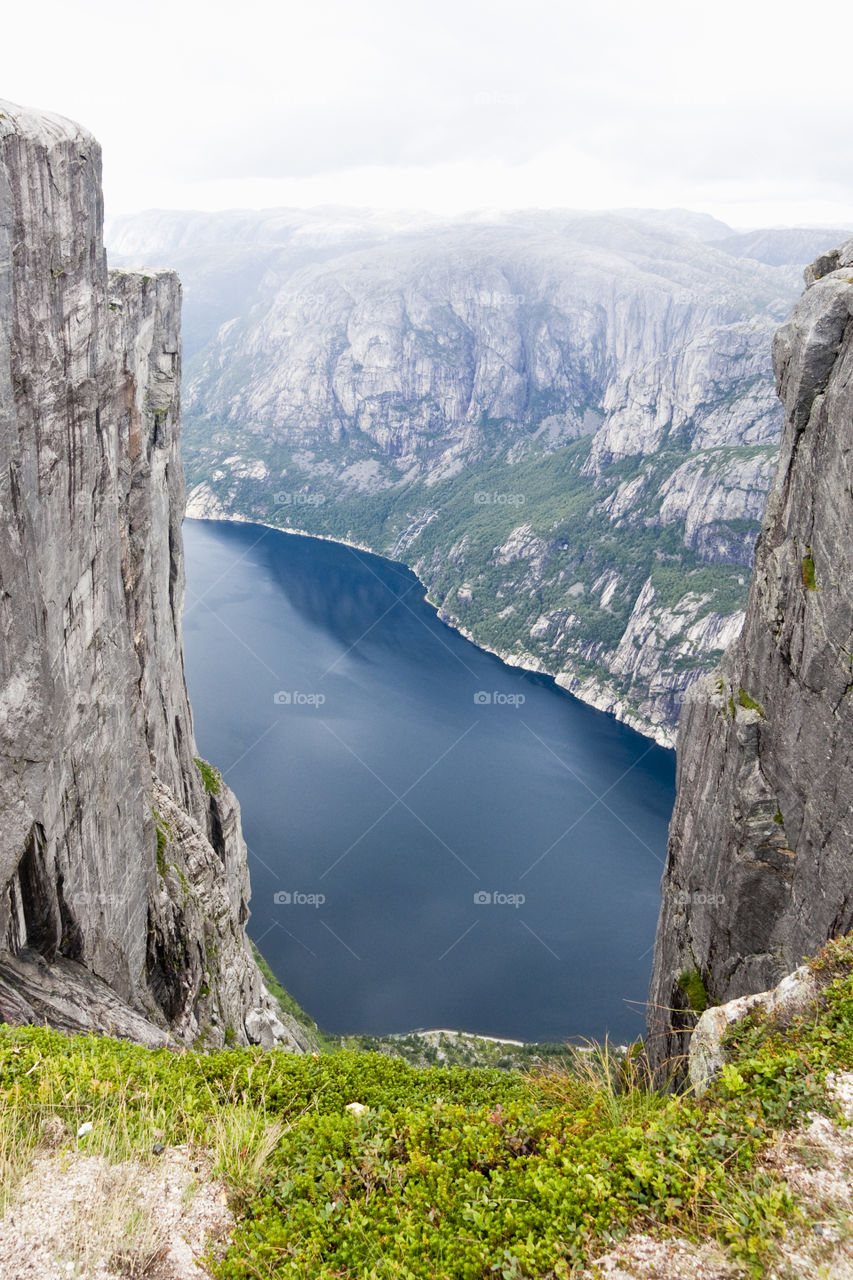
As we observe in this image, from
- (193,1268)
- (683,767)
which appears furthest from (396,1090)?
(683,767)

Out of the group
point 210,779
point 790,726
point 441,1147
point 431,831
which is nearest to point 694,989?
point 790,726

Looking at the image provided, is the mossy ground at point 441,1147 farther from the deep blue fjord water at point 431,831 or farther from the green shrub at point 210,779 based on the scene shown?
the deep blue fjord water at point 431,831

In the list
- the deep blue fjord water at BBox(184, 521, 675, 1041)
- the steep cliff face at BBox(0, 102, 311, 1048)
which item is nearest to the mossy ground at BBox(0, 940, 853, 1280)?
the steep cliff face at BBox(0, 102, 311, 1048)

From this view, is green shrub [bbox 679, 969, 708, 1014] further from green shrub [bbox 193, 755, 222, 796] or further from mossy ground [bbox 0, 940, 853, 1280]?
green shrub [bbox 193, 755, 222, 796]

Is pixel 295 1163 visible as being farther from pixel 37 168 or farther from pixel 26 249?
pixel 37 168

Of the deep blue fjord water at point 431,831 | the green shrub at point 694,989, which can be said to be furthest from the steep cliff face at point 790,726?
the deep blue fjord water at point 431,831

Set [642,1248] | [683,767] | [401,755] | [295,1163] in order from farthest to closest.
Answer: [401,755] → [683,767] → [295,1163] → [642,1248]
